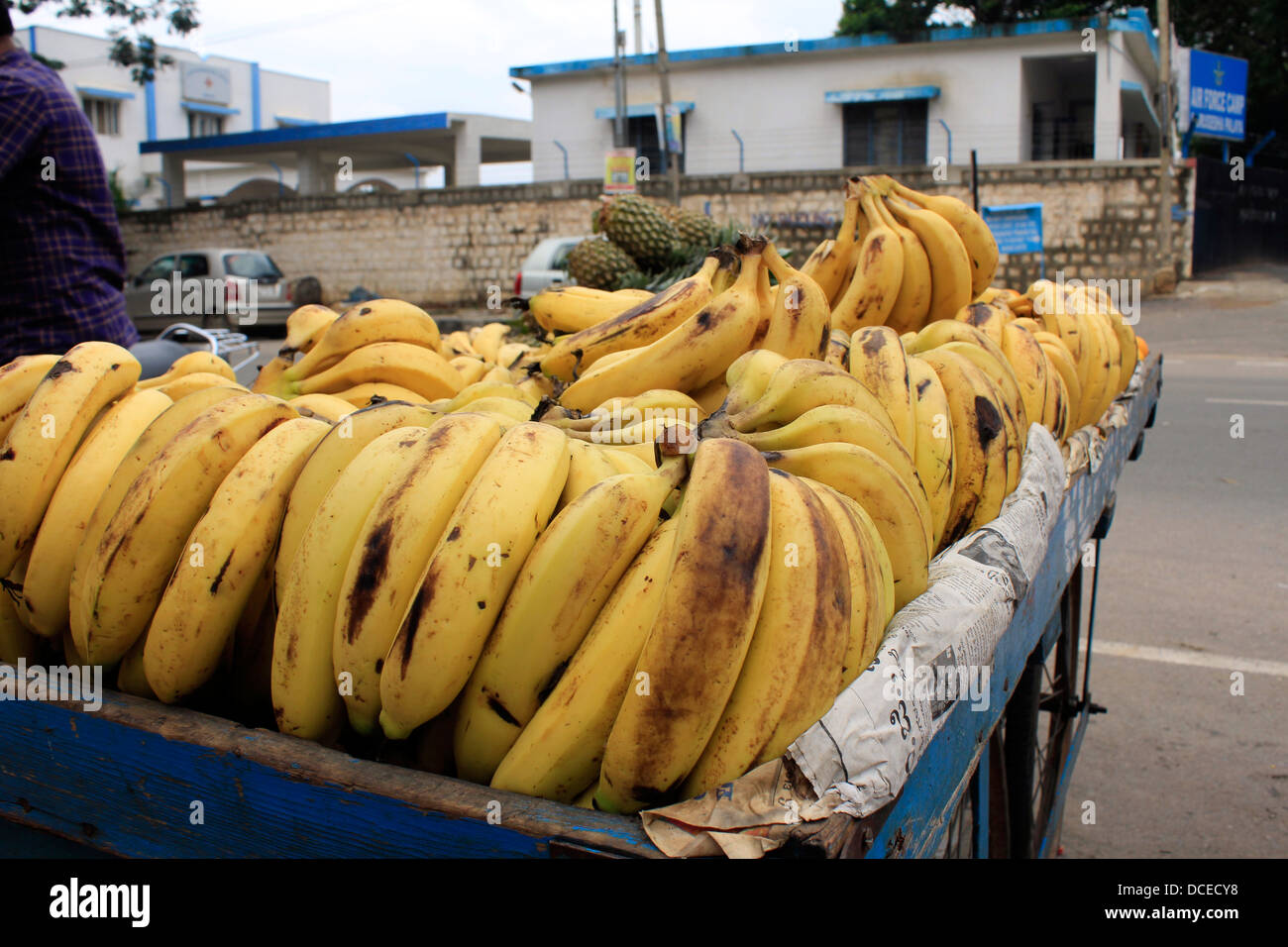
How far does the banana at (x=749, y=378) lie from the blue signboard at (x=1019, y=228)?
12.2 meters

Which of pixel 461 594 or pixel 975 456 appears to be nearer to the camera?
pixel 461 594

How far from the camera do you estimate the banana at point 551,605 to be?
3.69 feet

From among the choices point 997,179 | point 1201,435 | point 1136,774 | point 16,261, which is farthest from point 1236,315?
point 16,261

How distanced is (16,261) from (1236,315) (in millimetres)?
15841

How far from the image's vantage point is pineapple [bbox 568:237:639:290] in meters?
3.94

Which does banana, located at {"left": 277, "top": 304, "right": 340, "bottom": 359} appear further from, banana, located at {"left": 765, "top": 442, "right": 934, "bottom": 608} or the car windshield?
the car windshield

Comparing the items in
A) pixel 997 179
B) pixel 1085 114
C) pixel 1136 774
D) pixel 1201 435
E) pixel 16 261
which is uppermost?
pixel 1085 114

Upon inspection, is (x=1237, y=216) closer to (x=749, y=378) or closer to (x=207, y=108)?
(x=749, y=378)

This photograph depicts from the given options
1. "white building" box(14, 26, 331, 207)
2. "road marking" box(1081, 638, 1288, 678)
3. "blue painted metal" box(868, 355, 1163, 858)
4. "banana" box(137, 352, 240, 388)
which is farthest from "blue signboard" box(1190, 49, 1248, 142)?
"white building" box(14, 26, 331, 207)

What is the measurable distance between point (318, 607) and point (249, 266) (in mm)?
17045

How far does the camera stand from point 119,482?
1.45 metres

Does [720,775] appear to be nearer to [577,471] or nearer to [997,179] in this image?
[577,471]

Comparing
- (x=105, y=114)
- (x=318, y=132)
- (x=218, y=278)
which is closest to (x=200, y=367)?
(x=218, y=278)
